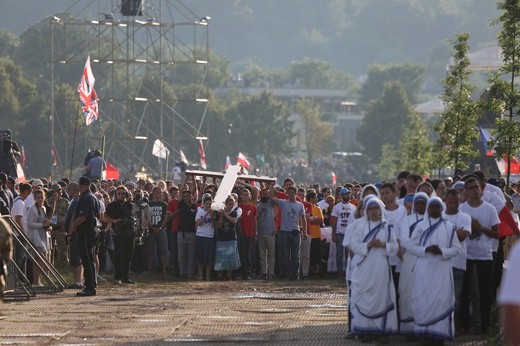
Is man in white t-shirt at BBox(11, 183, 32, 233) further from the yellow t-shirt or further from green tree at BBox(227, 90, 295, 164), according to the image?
green tree at BBox(227, 90, 295, 164)

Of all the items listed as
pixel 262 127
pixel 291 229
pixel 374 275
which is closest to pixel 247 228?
pixel 291 229

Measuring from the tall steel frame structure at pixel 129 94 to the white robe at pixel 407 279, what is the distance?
155ft

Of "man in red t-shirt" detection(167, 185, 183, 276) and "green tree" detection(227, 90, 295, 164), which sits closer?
"man in red t-shirt" detection(167, 185, 183, 276)

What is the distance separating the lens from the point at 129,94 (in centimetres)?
9144

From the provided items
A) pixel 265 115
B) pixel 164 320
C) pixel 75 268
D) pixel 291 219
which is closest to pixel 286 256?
pixel 291 219

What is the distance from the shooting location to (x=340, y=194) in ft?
94.4

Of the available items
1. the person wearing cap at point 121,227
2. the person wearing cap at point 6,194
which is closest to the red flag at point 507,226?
the person wearing cap at point 6,194

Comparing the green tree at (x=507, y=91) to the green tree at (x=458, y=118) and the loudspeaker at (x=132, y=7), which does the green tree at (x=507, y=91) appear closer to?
the green tree at (x=458, y=118)

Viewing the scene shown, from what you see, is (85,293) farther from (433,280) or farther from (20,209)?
(433,280)

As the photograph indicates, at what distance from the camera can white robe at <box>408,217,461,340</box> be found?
1633 cm

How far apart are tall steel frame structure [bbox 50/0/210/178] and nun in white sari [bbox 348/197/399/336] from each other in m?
47.2

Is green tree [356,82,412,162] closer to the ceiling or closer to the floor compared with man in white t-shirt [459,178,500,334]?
closer to the ceiling

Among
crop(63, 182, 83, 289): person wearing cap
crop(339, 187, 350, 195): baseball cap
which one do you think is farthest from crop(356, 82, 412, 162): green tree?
crop(63, 182, 83, 289): person wearing cap

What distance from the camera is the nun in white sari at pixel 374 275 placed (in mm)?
16594
